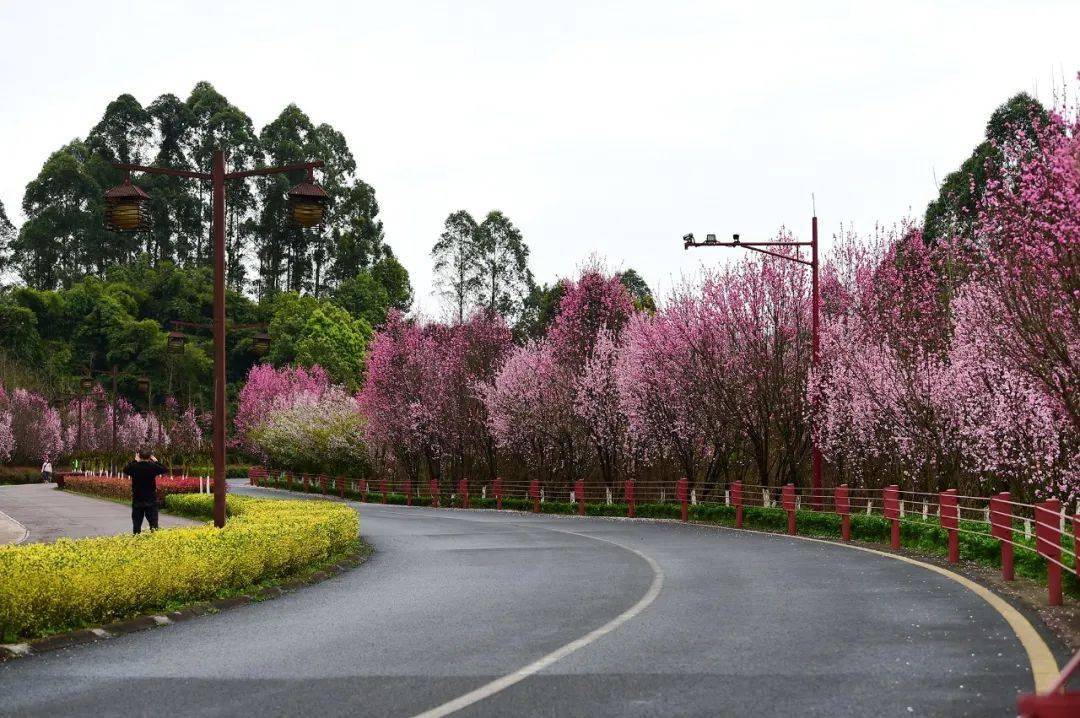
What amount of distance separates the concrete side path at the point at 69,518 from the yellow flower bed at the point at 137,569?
10636 millimetres

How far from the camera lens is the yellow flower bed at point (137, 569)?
11125 mm

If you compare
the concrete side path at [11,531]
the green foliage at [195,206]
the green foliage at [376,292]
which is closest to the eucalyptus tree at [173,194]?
the green foliage at [195,206]

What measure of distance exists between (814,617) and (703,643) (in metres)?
2.04

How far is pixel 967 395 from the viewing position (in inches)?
950

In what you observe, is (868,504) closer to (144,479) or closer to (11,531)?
(144,479)

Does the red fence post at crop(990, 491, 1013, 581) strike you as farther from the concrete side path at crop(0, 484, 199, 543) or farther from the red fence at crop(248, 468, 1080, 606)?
the concrete side path at crop(0, 484, 199, 543)

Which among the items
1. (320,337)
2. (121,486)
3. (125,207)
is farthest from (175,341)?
(320,337)

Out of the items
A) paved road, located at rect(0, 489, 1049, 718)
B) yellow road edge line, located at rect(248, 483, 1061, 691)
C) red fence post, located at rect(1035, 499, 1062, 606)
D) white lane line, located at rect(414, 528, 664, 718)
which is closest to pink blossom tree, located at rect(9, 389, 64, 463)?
paved road, located at rect(0, 489, 1049, 718)

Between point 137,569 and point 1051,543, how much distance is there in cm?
952

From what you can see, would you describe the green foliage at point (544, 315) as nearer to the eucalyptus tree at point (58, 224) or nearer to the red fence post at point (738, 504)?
the red fence post at point (738, 504)

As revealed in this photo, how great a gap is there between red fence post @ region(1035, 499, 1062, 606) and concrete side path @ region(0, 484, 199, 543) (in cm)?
2010

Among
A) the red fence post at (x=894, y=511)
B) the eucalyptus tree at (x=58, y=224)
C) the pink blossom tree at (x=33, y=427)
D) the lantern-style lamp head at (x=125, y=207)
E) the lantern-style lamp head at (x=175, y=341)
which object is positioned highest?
the eucalyptus tree at (x=58, y=224)

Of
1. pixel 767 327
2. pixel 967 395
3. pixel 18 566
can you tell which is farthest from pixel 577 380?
pixel 18 566

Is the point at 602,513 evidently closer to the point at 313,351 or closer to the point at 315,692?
the point at 315,692
